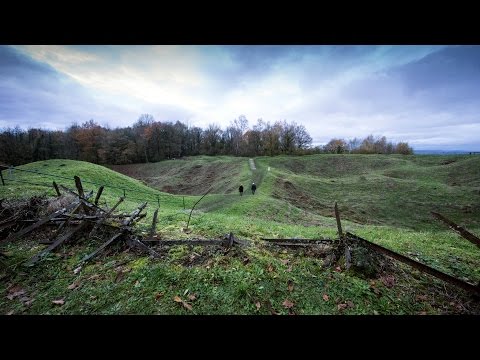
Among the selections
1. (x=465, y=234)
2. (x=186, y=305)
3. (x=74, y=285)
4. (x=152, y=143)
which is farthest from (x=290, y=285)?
(x=152, y=143)

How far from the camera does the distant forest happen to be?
63422 millimetres

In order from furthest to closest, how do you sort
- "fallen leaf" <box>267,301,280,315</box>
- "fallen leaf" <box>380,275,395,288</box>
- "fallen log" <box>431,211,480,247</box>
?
"fallen leaf" <box>380,275,395,288</box> → "fallen leaf" <box>267,301,280,315</box> → "fallen log" <box>431,211,480,247</box>

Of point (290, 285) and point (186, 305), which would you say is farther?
point (290, 285)

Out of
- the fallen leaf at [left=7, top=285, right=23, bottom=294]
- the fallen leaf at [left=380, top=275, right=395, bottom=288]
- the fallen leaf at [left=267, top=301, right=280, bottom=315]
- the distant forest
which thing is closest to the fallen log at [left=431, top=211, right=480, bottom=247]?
the fallen leaf at [left=380, top=275, right=395, bottom=288]

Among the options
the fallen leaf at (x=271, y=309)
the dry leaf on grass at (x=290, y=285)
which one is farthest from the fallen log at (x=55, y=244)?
the dry leaf on grass at (x=290, y=285)

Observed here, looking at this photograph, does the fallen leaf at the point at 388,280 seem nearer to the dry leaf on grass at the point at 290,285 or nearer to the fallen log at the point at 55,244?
the dry leaf on grass at the point at 290,285

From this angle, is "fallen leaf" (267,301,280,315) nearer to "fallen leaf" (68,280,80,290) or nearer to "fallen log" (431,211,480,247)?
"fallen log" (431,211,480,247)

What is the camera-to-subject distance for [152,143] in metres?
73.0

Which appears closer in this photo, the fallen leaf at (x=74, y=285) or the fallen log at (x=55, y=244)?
the fallen leaf at (x=74, y=285)

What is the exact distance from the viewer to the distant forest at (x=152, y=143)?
63422 millimetres

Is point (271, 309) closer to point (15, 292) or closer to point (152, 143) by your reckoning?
point (15, 292)

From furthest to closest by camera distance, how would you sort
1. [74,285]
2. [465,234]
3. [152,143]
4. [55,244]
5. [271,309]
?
[152,143] → [55,244] → [74,285] → [271,309] → [465,234]
